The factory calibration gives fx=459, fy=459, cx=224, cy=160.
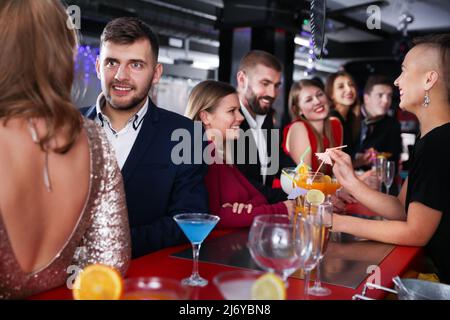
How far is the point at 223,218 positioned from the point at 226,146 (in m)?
0.58

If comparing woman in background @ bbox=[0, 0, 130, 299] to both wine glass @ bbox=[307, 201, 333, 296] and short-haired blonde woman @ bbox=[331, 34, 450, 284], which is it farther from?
short-haired blonde woman @ bbox=[331, 34, 450, 284]

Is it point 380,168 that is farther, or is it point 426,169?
point 380,168

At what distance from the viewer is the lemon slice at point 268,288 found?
976 mm

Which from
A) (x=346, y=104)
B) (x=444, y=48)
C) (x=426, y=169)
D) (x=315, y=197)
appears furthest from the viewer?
(x=346, y=104)

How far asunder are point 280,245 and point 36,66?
0.76 meters

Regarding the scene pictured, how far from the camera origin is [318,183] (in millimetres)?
2240

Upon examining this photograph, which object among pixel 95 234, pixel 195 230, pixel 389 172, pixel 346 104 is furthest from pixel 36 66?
pixel 346 104

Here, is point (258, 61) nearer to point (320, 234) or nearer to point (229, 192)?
point (229, 192)

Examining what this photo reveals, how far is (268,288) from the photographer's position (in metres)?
0.99

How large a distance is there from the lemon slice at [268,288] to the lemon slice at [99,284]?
0.98 feet

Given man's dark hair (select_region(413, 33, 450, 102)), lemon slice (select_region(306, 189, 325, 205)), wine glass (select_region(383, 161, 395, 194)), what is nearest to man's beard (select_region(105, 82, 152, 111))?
lemon slice (select_region(306, 189, 325, 205))

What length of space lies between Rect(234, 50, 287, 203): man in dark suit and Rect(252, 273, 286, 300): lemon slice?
2.42 m

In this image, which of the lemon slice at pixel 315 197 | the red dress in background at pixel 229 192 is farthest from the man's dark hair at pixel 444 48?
the red dress in background at pixel 229 192

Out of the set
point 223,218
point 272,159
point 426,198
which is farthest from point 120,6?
point 426,198
